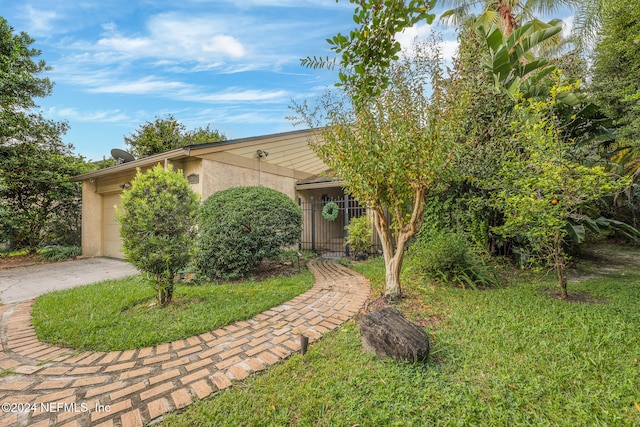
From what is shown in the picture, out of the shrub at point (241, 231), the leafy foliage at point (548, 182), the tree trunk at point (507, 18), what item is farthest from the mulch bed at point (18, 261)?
the tree trunk at point (507, 18)

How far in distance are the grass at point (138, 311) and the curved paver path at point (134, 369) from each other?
0.46 feet

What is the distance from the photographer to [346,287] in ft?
15.8

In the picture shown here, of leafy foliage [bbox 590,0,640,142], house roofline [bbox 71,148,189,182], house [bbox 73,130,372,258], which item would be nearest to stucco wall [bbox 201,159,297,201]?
house [bbox 73,130,372,258]

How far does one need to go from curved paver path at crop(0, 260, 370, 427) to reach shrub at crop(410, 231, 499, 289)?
202cm

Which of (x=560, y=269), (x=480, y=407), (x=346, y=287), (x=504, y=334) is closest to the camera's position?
(x=480, y=407)

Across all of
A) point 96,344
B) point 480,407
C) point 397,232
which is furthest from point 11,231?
point 480,407

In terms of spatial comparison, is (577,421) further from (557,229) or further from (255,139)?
(255,139)

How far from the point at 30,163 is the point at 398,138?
41.1ft

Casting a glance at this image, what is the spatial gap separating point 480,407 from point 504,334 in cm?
130

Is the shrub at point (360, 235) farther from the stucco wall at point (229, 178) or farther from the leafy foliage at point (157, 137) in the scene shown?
the leafy foliage at point (157, 137)

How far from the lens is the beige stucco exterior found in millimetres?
6945

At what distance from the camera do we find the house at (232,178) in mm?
6988

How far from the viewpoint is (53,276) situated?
21.1 feet

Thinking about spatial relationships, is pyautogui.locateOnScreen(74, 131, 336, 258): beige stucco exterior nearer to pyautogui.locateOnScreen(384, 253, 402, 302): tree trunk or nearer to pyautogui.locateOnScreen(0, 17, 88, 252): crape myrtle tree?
pyautogui.locateOnScreen(0, 17, 88, 252): crape myrtle tree
